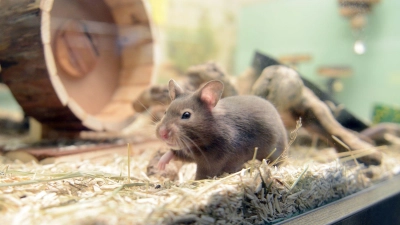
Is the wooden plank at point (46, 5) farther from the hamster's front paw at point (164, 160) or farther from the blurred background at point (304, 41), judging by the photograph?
the hamster's front paw at point (164, 160)

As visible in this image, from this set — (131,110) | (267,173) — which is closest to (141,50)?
(131,110)

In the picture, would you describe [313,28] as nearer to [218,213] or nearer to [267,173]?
[267,173]

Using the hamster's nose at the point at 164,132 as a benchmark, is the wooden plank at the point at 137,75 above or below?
above

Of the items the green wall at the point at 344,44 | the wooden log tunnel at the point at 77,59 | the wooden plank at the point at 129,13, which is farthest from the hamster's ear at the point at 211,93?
the wooden plank at the point at 129,13

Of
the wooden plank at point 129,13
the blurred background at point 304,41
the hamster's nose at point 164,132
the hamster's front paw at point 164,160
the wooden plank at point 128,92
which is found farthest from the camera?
the blurred background at point 304,41

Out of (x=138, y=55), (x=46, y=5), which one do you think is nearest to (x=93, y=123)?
(x=138, y=55)

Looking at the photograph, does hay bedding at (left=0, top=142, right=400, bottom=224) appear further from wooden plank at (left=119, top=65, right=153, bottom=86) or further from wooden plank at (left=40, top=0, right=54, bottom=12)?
wooden plank at (left=119, top=65, right=153, bottom=86)

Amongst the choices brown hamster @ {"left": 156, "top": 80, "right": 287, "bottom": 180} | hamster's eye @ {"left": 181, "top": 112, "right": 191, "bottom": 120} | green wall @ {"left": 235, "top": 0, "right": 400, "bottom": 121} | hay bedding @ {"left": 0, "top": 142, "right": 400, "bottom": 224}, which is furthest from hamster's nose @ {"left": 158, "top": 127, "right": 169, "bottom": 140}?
green wall @ {"left": 235, "top": 0, "right": 400, "bottom": 121}
